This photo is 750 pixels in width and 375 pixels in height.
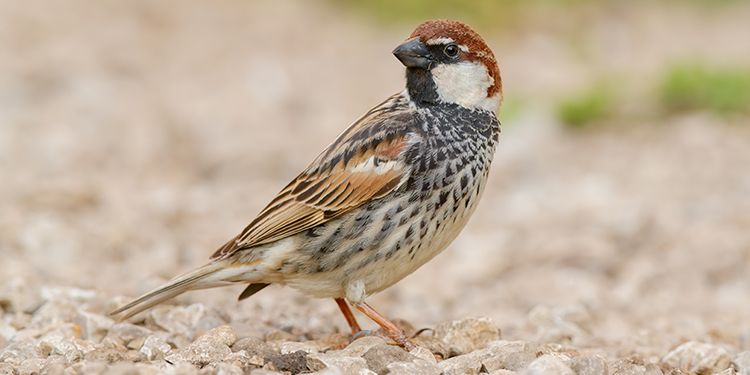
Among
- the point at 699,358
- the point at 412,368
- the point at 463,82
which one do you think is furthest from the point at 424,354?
the point at 463,82

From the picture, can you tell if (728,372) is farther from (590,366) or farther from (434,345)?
(434,345)

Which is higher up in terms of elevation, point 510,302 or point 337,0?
point 337,0

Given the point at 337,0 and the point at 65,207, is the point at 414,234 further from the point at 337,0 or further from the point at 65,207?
the point at 337,0

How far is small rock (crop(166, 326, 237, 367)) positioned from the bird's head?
4.42 ft

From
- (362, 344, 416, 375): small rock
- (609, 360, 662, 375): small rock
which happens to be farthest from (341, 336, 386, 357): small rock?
(609, 360, 662, 375): small rock

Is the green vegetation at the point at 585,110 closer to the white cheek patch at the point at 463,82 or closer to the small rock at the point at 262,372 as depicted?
the white cheek patch at the point at 463,82

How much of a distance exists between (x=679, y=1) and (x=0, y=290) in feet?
33.5

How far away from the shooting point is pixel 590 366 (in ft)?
13.2

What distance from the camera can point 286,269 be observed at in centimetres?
489

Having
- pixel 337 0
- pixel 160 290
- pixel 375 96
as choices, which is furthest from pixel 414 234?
pixel 337 0

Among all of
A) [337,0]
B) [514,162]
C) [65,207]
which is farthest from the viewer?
[337,0]

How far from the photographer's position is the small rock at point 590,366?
4.01m

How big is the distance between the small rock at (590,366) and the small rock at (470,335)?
620 mm

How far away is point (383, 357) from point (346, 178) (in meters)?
0.96
